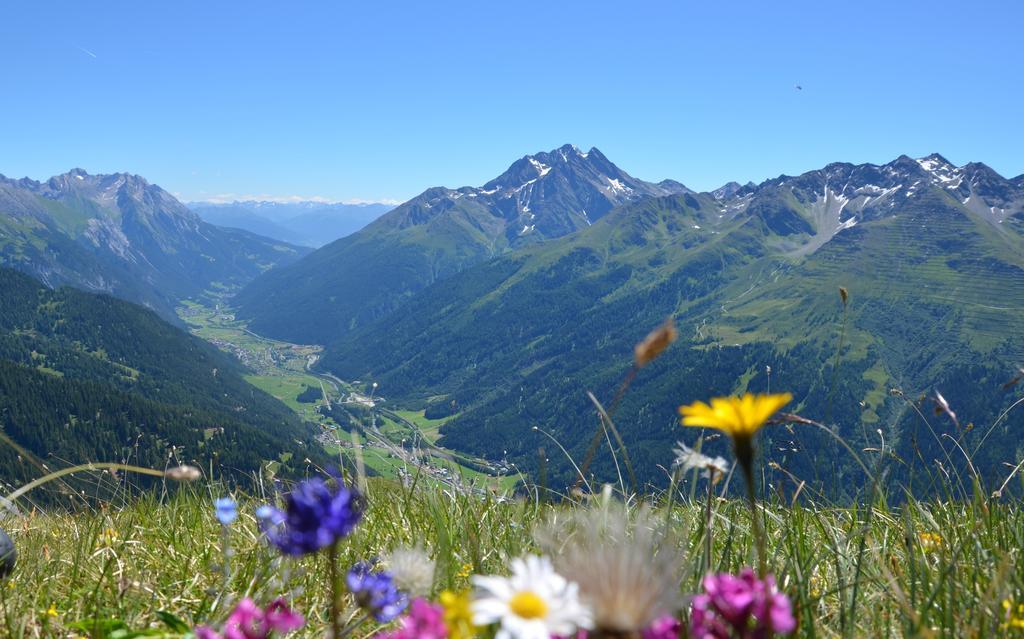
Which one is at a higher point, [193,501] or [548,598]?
[548,598]

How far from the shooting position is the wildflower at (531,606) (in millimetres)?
1078

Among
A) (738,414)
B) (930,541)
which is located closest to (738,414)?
(738,414)

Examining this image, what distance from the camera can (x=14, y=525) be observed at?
6.18m

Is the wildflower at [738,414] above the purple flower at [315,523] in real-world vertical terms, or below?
above

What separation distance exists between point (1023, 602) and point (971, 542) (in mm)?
760

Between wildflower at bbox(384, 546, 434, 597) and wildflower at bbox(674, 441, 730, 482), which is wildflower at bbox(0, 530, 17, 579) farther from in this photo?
wildflower at bbox(674, 441, 730, 482)

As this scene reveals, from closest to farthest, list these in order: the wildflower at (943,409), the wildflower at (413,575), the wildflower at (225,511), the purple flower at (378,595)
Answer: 1. the purple flower at (378,595)
2. the wildflower at (413,575)
3. the wildflower at (225,511)
4. the wildflower at (943,409)

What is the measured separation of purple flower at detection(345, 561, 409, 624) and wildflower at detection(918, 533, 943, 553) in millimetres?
2776

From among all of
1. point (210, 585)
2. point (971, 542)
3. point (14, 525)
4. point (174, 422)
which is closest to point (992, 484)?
point (971, 542)

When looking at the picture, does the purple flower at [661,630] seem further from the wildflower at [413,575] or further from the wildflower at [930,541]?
the wildflower at [930,541]

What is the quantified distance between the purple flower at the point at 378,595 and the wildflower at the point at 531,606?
0.50 m

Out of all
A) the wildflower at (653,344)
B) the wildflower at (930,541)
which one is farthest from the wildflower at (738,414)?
the wildflower at (930,541)

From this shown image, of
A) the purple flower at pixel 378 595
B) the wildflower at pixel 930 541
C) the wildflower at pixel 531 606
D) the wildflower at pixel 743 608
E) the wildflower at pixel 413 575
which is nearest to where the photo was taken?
the wildflower at pixel 531 606

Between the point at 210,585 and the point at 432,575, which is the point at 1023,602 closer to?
the point at 432,575
